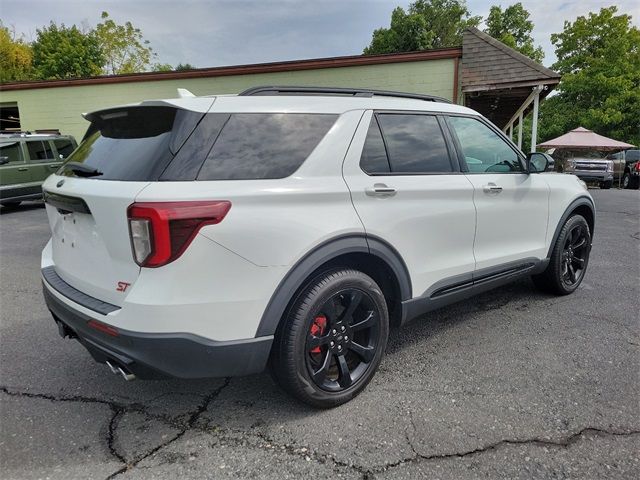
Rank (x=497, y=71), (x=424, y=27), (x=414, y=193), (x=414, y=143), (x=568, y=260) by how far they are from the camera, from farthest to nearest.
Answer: (x=424, y=27) → (x=497, y=71) → (x=568, y=260) → (x=414, y=143) → (x=414, y=193)

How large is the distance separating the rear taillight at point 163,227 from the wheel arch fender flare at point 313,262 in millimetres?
501

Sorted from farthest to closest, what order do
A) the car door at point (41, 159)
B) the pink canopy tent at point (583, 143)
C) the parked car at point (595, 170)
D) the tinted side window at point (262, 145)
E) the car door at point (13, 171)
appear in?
the pink canopy tent at point (583, 143)
the parked car at point (595, 170)
the car door at point (41, 159)
the car door at point (13, 171)
the tinted side window at point (262, 145)

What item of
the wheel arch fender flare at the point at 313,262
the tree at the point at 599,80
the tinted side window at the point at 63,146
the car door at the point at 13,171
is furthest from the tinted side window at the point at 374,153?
the tree at the point at 599,80

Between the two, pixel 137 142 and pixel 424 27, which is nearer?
pixel 137 142

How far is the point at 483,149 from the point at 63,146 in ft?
40.2

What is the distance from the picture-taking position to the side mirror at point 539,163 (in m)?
3.80

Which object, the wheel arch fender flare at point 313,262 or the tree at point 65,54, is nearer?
the wheel arch fender flare at point 313,262

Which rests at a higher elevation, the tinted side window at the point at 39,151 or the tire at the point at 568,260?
the tinted side window at the point at 39,151

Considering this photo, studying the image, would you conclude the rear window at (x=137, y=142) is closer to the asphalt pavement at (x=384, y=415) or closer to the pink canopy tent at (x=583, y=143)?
the asphalt pavement at (x=384, y=415)

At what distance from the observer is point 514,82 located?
1075 cm

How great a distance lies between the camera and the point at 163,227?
6.29 feet

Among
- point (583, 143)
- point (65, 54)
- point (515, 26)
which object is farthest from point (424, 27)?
point (65, 54)

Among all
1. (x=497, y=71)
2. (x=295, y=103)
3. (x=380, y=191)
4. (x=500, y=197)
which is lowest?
(x=500, y=197)

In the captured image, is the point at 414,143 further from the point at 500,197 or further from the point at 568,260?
the point at 568,260
